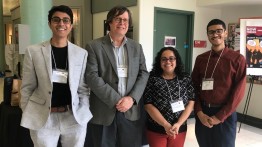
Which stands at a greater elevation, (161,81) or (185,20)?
(185,20)

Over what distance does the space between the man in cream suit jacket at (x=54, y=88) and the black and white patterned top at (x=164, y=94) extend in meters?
0.62

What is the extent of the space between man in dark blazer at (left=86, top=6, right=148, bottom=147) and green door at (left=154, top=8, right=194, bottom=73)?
279 cm

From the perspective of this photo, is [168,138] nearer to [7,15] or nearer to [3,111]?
[3,111]

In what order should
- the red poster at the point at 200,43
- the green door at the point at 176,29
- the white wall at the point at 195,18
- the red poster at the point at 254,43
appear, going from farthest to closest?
the red poster at the point at 200,43 < the green door at the point at 176,29 < the white wall at the point at 195,18 < the red poster at the point at 254,43

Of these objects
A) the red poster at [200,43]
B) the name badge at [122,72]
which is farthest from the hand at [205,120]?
the red poster at [200,43]

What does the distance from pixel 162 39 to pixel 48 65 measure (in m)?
3.57

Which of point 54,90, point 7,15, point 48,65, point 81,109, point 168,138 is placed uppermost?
point 7,15

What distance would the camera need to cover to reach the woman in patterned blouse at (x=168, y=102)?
2.04m

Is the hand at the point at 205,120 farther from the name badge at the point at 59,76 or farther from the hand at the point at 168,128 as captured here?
the name badge at the point at 59,76

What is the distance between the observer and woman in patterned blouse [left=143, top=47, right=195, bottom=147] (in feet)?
6.70

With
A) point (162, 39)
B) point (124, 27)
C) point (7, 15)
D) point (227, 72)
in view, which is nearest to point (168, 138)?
point (227, 72)

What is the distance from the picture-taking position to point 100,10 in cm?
565

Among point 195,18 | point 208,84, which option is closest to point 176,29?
point 195,18

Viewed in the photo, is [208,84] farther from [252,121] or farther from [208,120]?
[252,121]
